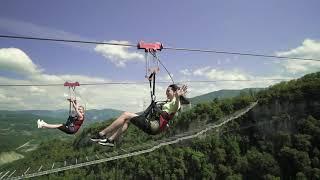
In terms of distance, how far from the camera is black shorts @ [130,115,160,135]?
38.3 feet

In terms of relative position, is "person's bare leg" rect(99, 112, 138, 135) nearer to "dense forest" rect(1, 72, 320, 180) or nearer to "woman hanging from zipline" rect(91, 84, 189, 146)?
"woman hanging from zipline" rect(91, 84, 189, 146)

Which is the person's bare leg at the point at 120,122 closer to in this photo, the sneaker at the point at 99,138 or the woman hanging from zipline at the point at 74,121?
the sneaker at the point at 99,138

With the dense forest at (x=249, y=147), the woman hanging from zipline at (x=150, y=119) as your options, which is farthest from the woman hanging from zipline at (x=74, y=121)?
the dense forest at (x=249, y=147)

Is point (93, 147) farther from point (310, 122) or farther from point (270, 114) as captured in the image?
point (310, 122)

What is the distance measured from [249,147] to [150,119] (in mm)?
97504

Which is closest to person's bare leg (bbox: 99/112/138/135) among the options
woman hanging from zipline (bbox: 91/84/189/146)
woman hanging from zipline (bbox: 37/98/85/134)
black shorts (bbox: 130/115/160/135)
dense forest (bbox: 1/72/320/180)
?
woman hanging from zipline (bbox: 91/84/189/146)

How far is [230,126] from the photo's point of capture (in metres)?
114

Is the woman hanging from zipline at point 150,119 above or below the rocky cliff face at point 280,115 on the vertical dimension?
above

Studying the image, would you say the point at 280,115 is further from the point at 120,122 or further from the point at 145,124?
the point at 120,122

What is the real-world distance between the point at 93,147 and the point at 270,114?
64.9m

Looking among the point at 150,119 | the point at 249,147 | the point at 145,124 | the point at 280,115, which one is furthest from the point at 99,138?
the point at 280,115

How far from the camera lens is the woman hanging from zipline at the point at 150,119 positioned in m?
11.6

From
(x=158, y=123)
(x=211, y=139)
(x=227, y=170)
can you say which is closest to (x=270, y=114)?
(x=211, y=139)

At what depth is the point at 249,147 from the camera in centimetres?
10612
